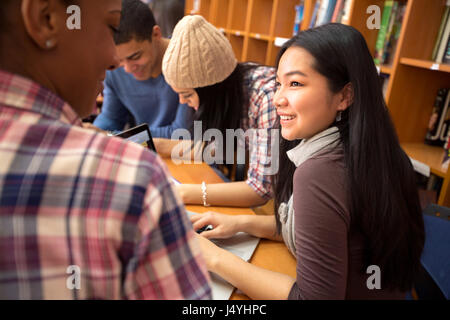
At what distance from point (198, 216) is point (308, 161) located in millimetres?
384

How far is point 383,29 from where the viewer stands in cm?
178

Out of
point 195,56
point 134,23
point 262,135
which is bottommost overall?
point 262,135

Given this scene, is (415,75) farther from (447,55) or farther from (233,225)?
(233,225)

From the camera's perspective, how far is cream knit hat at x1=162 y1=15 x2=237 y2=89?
4.29ft

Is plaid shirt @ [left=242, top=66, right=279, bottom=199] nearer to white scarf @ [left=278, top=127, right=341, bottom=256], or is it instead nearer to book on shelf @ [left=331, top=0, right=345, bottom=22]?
white scarf @ [left=278, top=127, right=341, bottom=256]

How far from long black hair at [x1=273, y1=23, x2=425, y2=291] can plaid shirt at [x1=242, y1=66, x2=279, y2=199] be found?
37 cm

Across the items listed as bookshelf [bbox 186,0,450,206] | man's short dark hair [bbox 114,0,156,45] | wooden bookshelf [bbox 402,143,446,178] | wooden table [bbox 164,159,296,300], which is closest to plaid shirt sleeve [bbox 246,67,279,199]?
wooden table [bbox 164,159,296,300]

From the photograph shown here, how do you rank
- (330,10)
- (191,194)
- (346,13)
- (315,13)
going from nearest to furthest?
(191,194) < (346,13) < (330,10) < (315,13)

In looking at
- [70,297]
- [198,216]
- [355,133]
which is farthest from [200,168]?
[70,297]

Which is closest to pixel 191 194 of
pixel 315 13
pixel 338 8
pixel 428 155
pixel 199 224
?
pixel 199 224

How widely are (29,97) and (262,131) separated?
963mm

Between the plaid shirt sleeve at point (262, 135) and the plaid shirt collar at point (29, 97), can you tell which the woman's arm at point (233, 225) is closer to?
the plaid shirt sleeve at point (262, 135)

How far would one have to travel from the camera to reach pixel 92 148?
35 cm

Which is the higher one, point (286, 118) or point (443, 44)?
point (443, 44)
